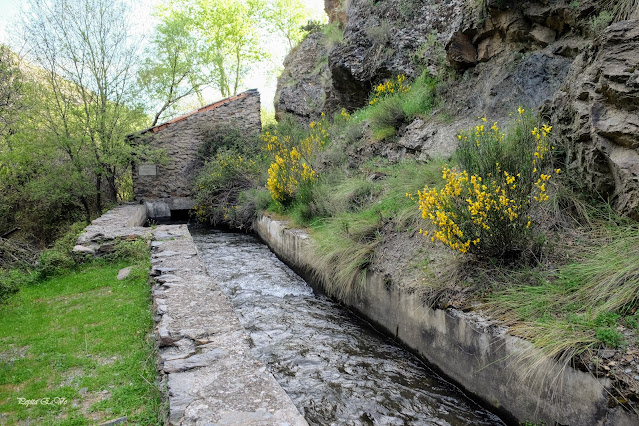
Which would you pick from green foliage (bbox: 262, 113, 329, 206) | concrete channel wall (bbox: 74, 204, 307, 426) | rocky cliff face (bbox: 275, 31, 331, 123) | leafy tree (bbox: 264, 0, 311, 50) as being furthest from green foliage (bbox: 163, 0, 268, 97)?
concrete channel wall (bbox: 74, 204, 307, 426)

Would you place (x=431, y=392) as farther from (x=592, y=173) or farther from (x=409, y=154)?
(x=409, y=154)

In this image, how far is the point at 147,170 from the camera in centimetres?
1379

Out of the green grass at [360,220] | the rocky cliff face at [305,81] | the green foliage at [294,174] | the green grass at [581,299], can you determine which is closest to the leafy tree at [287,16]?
the rocky cliff face at [305,81]

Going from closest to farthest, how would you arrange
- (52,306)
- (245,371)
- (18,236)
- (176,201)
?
(245,371) → (52,306) → (18,236) → (176,201)

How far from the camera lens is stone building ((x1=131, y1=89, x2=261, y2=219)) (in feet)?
45.2

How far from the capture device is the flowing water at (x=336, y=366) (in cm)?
338

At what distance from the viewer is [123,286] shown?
18.7 ft

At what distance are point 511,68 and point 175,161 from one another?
1095 cm

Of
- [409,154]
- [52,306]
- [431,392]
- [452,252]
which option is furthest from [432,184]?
[52,306]

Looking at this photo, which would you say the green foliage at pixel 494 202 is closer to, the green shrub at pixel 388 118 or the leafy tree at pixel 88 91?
the green shrub at pixel 388 118

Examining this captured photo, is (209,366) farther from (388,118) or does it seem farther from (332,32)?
(332,32)

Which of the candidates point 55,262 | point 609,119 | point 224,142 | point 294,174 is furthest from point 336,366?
point 224,142

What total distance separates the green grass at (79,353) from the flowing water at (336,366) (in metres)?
1.22

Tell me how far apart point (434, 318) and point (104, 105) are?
11.1 meters
